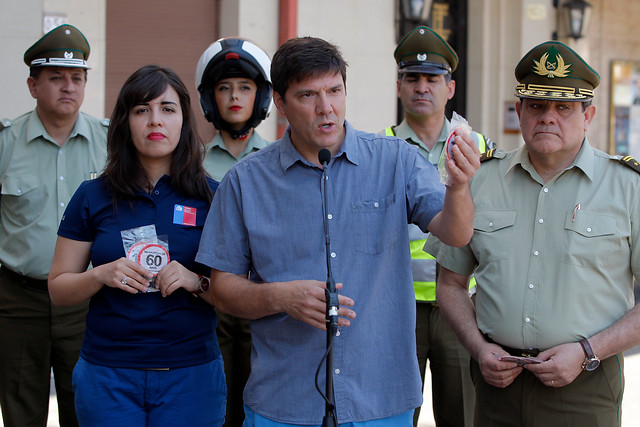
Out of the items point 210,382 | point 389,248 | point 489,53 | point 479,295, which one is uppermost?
point 489,53

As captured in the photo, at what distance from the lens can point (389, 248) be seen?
278cm

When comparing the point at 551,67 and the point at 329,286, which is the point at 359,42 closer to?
the point at 551,67

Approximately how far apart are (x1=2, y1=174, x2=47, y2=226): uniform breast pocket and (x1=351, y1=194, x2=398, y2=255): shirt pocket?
2378mm

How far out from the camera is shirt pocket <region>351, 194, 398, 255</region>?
2.75 m

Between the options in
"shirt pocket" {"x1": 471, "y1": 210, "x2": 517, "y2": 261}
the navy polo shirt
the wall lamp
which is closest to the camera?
the navy polo shirt

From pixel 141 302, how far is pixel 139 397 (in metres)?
0.37

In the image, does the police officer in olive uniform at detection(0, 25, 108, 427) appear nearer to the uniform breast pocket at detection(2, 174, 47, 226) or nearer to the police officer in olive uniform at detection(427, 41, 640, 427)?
the uniform breast pocket at detection(2, 174, 47, 226)

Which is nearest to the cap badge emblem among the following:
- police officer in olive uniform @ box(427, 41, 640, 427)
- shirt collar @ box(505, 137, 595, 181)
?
police officer in olive uniform @ box(427, 41, 640, 427)

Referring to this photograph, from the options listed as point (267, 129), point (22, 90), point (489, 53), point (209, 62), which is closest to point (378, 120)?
point (267, 129)

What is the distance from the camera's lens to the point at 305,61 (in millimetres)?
2750

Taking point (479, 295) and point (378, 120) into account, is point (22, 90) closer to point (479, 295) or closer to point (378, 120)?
point (378, 120)

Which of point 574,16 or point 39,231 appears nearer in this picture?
point 39,231

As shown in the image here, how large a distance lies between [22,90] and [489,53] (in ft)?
18.5

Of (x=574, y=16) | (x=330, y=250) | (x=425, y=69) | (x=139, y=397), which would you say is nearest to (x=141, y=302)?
(x=139, y=397)
